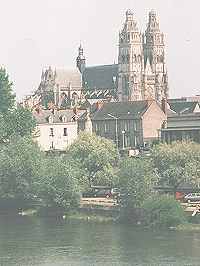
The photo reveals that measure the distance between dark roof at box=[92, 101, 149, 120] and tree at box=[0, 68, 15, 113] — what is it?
32.6 ft

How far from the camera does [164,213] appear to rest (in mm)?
61875

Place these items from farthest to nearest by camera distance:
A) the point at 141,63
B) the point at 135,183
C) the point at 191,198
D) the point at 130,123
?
the point at 141,63
the point at 130,123
the point at 191,198
the point at 135,183

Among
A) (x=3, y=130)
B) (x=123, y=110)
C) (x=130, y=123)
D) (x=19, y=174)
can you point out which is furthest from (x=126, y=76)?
(x=19, y=174)

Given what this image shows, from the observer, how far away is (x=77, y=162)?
76.3 meters

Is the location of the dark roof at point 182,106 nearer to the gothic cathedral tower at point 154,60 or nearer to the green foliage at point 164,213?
the gothic cathedral tower at point 154,60

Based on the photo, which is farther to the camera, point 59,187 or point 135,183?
point 59,187

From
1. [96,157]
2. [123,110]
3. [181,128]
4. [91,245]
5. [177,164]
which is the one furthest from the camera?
[123,110]

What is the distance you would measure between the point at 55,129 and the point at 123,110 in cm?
903

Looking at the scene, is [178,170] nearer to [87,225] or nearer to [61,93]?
[87,225]

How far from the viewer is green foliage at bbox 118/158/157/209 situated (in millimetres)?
64694

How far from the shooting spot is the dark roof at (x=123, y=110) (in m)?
105

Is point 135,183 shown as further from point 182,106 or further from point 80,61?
point 80,61

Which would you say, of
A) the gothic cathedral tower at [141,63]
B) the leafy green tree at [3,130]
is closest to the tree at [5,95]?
the leafy green tree at [3,130]

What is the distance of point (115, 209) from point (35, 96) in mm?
86521
